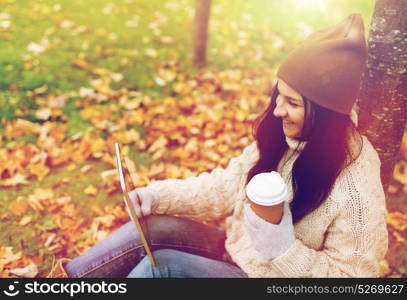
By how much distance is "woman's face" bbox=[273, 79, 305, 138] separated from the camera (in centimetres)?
165

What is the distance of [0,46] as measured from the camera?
416cm

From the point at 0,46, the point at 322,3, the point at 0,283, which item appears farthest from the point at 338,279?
the point at 322,3

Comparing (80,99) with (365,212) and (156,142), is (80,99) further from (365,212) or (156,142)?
(365,212)

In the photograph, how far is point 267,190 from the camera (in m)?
1.51

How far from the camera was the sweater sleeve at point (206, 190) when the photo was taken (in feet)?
6.92

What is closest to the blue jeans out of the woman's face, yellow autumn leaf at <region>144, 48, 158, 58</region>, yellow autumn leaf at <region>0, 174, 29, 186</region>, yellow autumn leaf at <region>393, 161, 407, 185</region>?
the woman's face

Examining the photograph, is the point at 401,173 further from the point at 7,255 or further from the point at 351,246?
the point at 7,255

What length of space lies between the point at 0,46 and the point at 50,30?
593 millimetres

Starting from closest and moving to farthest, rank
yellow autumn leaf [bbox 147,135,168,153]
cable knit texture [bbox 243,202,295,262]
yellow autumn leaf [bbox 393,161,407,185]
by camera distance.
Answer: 1. cable knit texture [bbox 243,202,295,262]
2. yellow autumn leaf [bbox 393,161,407,185]
3. yellow autumn leaf [bbox 147,135,168,153]

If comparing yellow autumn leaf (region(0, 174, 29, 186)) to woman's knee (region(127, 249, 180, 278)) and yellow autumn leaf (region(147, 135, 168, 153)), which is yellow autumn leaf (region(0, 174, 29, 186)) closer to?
yellow autumn leaf (region(147, 135, 168, 153))

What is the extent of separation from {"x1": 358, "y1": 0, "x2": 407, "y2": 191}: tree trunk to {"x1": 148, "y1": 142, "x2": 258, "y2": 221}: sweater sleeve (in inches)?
25.2

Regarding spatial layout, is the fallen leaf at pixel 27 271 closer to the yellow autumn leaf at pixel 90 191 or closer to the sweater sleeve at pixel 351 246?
the yellow autumn leaf at pixel 90 191

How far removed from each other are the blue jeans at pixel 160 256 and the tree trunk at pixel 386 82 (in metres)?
1.03

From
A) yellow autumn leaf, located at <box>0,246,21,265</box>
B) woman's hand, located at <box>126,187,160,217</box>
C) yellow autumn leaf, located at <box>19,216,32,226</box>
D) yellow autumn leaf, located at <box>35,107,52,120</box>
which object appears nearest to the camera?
woman's hand, located at <box>126,187,160,217</box>
